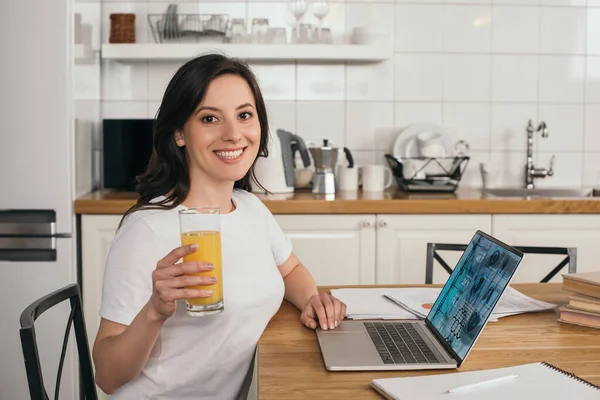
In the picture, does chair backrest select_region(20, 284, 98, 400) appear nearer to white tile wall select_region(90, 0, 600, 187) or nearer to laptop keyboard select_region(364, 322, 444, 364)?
laptop keyboard select_region(364, 322, 444, 364)

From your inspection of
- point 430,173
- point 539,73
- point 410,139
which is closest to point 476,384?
point 430,173

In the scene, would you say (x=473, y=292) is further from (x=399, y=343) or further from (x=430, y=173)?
(x=430, y=173)

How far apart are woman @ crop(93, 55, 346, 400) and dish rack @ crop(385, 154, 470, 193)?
1.67 metres

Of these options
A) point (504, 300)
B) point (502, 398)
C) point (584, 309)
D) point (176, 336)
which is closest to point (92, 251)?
point (176, 336)

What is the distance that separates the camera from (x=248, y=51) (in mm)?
3375

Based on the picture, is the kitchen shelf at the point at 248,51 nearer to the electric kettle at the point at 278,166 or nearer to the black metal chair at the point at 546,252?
the electric kettle at the point at 278,166

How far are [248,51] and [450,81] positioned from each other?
993mm

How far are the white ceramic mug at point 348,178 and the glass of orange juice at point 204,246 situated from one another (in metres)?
2.16

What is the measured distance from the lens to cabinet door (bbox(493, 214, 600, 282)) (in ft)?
10.1

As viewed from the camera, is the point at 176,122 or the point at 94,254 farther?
the point at 94,254

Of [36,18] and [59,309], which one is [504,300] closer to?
[59,309]

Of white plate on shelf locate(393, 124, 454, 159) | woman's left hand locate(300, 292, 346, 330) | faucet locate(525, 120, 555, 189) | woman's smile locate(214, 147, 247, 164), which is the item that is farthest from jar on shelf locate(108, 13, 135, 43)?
woman's left hand locate(300, 292, 346, 330)

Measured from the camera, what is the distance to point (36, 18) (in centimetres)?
289

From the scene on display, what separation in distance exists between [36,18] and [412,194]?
1.64 m
